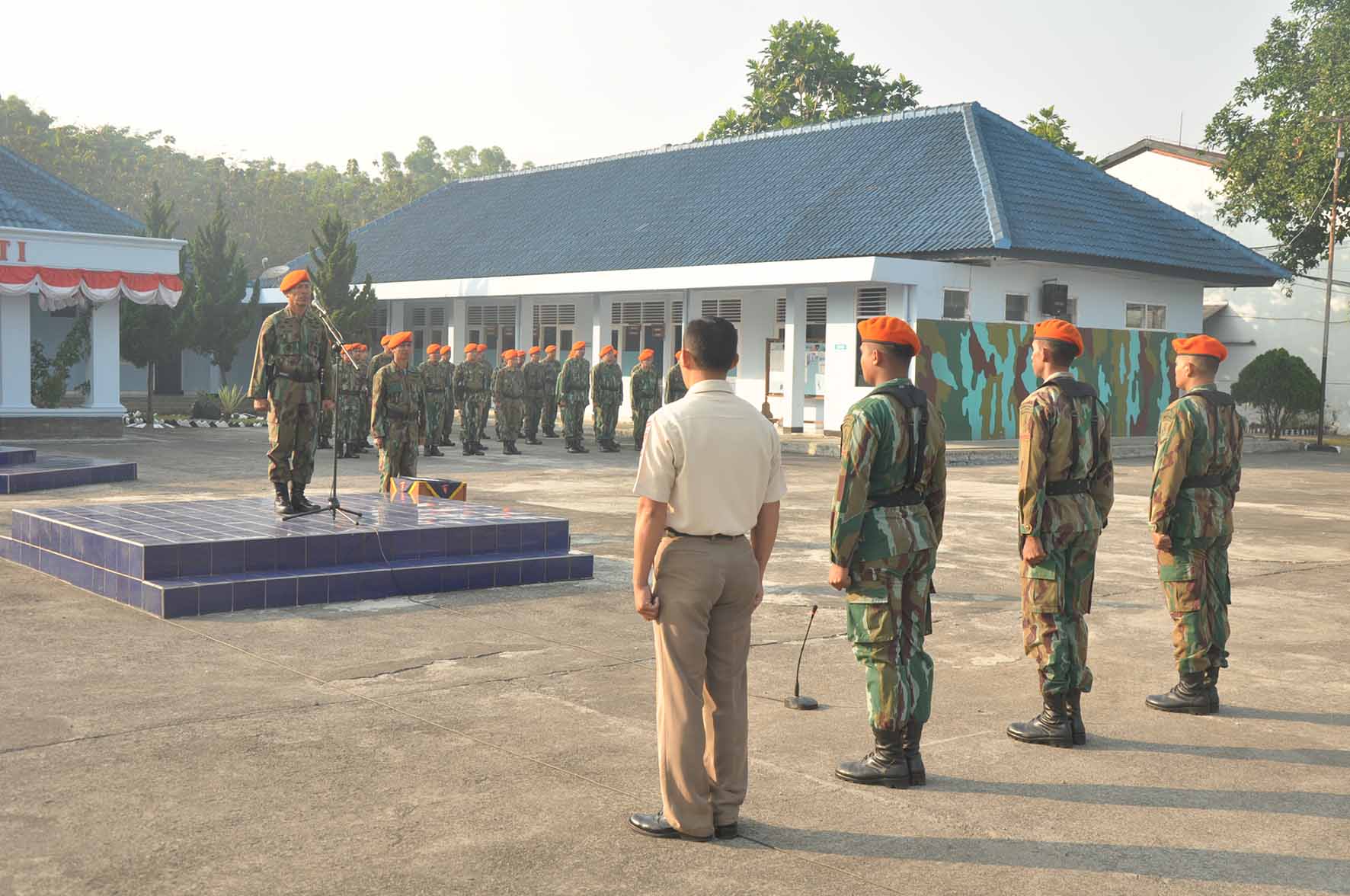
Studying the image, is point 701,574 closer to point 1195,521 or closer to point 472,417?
point 1195,521

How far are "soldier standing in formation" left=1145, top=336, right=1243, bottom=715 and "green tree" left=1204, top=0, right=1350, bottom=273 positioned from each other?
29.9m

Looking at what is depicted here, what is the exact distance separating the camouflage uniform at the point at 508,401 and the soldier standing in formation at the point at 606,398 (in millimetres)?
Result: 1494

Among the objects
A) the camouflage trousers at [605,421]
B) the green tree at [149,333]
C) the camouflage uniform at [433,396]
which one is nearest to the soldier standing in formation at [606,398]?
the camouflage trousers at [605,421]

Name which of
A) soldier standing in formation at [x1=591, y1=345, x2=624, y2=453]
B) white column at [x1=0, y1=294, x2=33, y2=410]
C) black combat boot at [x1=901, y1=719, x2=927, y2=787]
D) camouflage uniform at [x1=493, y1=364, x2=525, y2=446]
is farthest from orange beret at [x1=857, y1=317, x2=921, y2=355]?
white column at [x1=0, y1=294, x2=33, y2=410]

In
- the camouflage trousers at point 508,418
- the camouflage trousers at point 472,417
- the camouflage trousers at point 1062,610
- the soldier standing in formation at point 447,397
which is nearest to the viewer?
the camouflage trousers at point 1062,610

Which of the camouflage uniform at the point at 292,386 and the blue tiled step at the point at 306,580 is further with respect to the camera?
the camouflage uniform at the point at 292,386

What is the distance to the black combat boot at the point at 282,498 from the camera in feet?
35.2

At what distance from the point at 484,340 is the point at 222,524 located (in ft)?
90.1

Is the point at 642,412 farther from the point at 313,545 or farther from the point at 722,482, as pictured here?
the point at 722,482

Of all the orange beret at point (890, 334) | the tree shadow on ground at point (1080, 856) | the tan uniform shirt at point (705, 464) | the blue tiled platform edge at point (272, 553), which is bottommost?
the tree shadow on ground at point (1080, 856)

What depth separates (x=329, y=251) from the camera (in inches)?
1358

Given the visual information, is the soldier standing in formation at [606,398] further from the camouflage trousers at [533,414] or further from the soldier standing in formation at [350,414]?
the soldier standing in formation at [350,414]

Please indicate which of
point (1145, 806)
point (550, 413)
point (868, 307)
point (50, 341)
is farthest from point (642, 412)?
point (1145, 806)

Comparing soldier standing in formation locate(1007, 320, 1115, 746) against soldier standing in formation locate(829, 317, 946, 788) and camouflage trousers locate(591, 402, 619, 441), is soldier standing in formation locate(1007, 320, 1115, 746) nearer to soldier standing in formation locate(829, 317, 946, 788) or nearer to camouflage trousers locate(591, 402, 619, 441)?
soldier standing in formation locate(829, 317, 946, 788)
